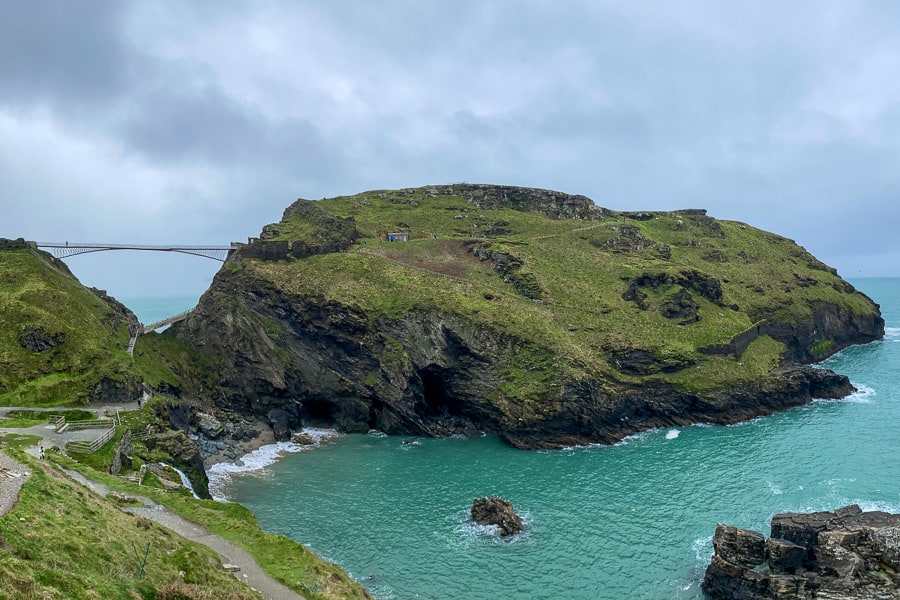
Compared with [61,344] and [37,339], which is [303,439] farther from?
[37,339]

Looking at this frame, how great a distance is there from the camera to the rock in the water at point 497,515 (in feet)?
150

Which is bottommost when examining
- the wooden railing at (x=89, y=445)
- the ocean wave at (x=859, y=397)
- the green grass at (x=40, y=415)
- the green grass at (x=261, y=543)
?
the green grass at (x=261, y=543)

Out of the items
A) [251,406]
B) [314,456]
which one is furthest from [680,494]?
[251,406]

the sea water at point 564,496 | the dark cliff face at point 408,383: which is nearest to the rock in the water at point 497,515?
the sea water at point 564,496

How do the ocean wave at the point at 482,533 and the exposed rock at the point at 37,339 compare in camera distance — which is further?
the exposed rock at the point at 37,339

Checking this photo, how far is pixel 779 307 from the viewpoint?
110562 mm

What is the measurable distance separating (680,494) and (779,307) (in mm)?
74714

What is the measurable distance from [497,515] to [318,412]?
42.4m

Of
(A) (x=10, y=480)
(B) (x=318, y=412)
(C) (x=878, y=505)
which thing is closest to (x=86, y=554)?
(A) (x=10, y=480)

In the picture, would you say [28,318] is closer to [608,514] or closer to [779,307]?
[608,514]

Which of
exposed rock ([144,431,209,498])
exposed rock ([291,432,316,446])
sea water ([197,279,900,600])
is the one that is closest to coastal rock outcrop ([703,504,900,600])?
sea water ([197,279,900,600])

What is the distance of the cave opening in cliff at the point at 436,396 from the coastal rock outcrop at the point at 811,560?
43.0 metres

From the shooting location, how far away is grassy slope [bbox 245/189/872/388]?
80562mm

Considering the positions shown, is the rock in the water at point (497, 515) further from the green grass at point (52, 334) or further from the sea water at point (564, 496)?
the green grass at point (52, 334)
